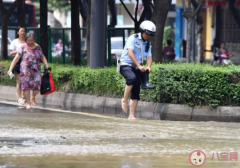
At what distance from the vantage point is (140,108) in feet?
36.0

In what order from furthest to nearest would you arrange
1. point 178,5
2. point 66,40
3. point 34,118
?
point 178,5, point 66,40, point 34,118

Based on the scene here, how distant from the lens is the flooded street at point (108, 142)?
21.5 feet

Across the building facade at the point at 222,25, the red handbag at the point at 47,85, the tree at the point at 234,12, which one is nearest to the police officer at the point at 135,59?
the red handbag at the point at 47,85

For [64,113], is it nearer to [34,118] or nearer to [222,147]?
[34,118]

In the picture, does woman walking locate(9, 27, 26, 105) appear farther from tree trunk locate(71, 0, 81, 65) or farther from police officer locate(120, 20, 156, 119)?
tree trunk locate(71, 0, 81, 65)

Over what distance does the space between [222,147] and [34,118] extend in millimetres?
3777

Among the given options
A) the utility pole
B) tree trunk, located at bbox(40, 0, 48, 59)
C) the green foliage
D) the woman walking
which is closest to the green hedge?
the utility pole

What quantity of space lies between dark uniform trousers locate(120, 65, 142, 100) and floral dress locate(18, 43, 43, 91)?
246 cm

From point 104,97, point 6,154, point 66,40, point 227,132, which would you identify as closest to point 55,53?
point 66,40

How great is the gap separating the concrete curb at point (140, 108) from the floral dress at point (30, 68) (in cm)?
81

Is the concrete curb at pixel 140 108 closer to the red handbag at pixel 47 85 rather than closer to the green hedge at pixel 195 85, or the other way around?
the green hedge at pixel 195 85

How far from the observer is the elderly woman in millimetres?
11922

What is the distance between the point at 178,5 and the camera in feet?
136

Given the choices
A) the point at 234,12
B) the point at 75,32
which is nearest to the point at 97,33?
the point at 75,32
